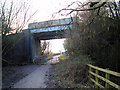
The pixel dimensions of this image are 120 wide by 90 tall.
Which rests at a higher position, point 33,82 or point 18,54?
point 18,54

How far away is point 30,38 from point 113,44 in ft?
39.9

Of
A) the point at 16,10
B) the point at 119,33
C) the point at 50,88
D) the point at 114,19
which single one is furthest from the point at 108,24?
the point at 16,10

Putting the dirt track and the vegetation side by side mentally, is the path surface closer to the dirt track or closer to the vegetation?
the dirt track

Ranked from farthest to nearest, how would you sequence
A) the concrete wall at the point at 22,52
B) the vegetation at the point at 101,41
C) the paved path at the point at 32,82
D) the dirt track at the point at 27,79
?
the concrete wall at the point at 22,52, the vegetation at the point at 101,41, the dirt track at the point at 27,79, the paved path at the point at 32,82

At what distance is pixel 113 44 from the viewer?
20.9 feet

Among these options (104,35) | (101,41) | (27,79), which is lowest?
(27,79)

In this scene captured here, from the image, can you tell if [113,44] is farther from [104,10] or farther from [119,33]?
[104,10]

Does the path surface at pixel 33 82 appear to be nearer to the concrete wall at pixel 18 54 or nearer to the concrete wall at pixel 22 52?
the concrete wall at pixel 22 52

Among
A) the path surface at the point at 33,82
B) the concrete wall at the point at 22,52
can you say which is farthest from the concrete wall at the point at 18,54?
the path surface at the point at 33,82

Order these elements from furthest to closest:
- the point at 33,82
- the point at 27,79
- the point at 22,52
→ the point at 22,52
the point at 27,79
the point at 33,82

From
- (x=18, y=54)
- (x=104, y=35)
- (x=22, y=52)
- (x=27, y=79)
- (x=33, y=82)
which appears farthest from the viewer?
(x=18, y=54)

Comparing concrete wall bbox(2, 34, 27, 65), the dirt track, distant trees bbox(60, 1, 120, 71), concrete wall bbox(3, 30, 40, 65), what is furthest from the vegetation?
concrete wall bbox(2, 34, 27, 65)

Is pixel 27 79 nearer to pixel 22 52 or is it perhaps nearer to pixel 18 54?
pixel 22 52

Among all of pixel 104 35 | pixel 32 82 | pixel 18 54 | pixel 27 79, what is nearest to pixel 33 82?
pixel 32 82
